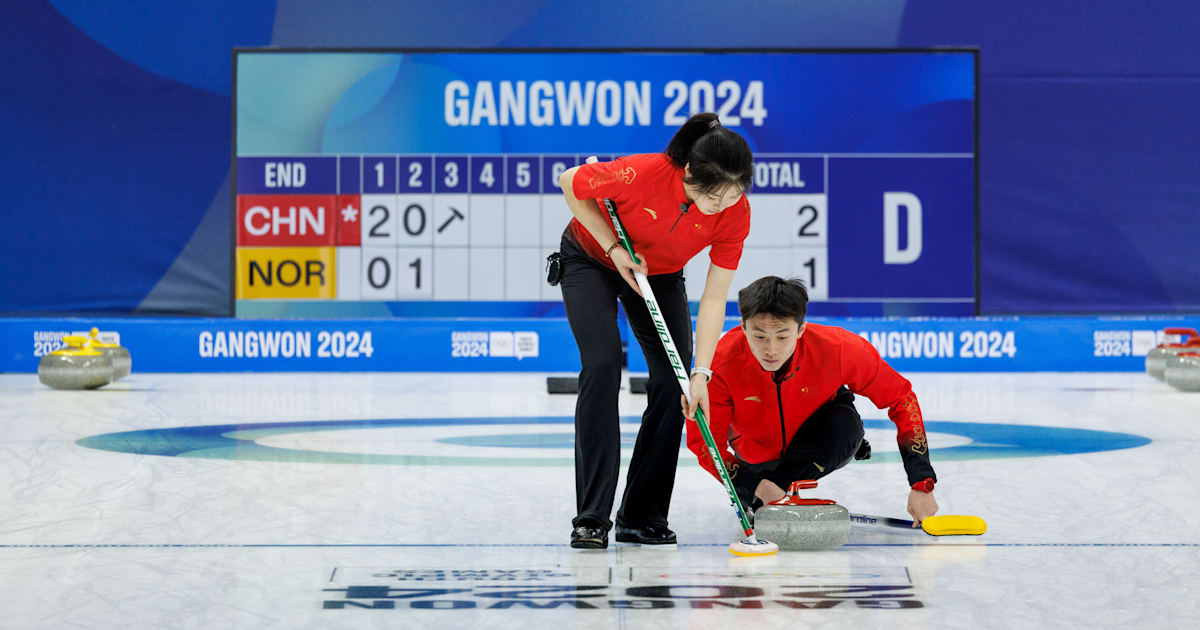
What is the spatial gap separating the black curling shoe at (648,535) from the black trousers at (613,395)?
0.02 m

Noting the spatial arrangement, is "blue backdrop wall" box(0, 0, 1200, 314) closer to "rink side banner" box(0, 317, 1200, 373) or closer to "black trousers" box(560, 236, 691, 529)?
"rink side banner" box(0, 317, 1200, 373)

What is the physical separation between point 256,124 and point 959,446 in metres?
4.91

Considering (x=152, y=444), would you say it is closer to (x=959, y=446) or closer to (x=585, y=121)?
(x=959, y=446)

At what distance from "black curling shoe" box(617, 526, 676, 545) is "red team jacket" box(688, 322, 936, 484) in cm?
20

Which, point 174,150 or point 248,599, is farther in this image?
point 174,150

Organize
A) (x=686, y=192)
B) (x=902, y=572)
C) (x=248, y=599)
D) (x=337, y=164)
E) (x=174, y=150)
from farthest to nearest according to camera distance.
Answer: (x=174, y=150) → (x=337, y=164) → (x=686, y=192) → (x=902, y=572) → (x=248, y=599)

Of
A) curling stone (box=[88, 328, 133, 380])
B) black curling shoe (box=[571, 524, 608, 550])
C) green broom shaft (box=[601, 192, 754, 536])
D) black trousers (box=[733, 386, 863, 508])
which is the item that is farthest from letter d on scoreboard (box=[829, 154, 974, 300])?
black curling shoe (box=[571, 524, 608, 550])

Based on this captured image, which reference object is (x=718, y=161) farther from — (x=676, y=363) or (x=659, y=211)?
(x=676, y=363)

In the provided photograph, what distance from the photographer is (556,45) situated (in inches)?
312

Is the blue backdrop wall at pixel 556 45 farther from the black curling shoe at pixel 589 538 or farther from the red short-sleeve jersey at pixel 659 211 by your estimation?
the black curling shoe at pixel 589 538

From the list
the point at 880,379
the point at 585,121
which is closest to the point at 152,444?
the point at 880,379

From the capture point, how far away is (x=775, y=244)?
7.14m

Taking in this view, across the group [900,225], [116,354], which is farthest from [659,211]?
[900,225]

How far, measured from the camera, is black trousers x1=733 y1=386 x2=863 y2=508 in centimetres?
249
